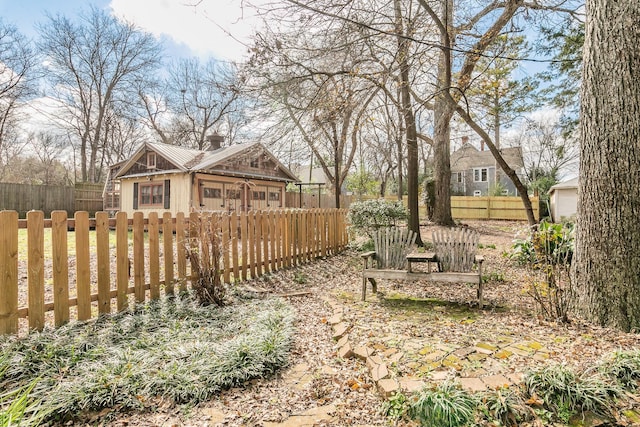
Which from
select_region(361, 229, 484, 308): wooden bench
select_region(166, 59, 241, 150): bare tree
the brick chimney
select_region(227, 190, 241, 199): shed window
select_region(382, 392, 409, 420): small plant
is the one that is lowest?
select_region(382, 392, 409, 420): small plant

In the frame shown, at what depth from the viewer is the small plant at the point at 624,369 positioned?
91.4 inches

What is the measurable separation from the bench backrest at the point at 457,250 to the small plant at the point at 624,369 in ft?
6.64

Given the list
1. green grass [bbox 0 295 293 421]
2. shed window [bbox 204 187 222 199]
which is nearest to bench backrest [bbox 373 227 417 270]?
green grass [bbox 0 295 293 421]

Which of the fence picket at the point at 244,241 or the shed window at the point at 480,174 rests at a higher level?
the shed window at the point at 480,174

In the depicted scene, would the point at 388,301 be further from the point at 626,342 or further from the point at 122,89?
the point at 122,89

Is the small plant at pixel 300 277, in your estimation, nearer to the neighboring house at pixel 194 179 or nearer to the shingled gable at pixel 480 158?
the neighboring house at pixel 194 179

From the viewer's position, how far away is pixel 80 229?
3658 millimetres

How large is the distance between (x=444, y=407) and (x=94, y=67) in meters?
29.8

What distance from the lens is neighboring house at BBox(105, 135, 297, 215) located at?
1580 centimetres

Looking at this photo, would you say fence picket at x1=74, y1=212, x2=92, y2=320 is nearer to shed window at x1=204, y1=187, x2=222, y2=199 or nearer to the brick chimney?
shed window at x1=204, y1=187, x2=222, y2=199

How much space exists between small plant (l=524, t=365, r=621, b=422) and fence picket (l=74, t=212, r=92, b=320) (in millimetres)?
4065

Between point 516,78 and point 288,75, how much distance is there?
35.6 ft

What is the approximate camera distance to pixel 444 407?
6.57 feet

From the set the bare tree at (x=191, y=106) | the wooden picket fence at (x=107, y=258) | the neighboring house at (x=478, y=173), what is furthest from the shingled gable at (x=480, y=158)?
the wooden picket fence at (x=107, y=258)
